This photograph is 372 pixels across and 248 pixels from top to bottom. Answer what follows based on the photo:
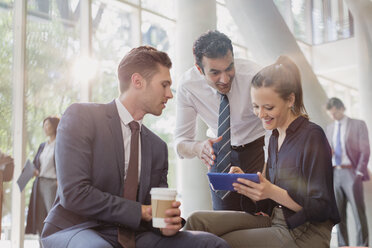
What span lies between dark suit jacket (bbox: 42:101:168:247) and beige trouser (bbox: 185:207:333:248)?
0.87ft

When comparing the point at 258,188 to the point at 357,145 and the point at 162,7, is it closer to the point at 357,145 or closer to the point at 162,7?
the point at 357,145

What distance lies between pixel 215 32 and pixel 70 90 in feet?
11.2

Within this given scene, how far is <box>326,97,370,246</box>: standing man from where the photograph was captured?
5117mm

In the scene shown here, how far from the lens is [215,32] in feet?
8.00

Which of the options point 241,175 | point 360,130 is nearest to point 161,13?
point 360,130

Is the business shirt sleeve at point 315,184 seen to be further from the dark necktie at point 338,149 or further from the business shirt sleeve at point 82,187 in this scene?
the dark necktie at point 338,149

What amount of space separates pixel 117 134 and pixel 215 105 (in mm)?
924

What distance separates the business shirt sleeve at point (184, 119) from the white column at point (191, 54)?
2838mm

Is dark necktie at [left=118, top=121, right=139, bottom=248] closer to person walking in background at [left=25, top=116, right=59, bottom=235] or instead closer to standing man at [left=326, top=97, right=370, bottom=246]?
person walking in background at [left=25, top=116, right=59, bottom=235]

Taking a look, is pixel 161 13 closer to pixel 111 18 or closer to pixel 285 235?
pixel 111 18

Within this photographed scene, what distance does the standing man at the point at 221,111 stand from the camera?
2346mm

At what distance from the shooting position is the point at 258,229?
177cm

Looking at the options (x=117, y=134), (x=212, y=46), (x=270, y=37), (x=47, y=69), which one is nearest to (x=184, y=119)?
(x=212, y=46)

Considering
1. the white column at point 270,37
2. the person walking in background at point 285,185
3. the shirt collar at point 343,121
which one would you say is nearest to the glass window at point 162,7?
the white column at point 270,37
